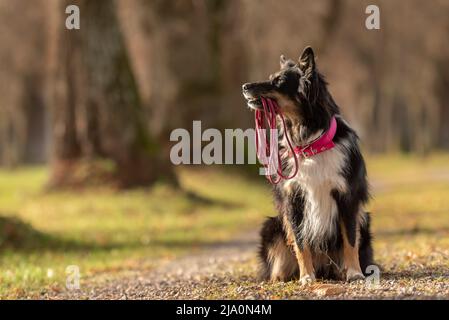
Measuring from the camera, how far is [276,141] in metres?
7.72

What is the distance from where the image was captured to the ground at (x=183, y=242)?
7754 millimetres

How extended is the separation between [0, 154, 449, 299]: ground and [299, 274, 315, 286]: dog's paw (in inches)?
5.4

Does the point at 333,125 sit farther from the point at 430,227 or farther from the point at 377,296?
the point at 430,227

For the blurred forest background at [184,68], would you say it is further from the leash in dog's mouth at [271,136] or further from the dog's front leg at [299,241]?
the dog's front leg at [299,241]

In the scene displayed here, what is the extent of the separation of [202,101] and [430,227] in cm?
1126

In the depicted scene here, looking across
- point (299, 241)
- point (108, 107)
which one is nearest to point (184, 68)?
point (108, 107)

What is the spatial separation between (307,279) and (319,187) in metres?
0.92

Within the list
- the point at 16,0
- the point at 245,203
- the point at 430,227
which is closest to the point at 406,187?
the point at 245,203

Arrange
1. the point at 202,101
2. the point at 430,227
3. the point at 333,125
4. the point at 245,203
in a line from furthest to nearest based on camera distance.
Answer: the point at 202,101 → the point at 245,203 → the point at 430,227 → the point at 333,125

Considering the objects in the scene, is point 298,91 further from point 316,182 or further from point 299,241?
point 299,241

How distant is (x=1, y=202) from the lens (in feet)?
72.9

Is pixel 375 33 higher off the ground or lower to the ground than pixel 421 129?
higher

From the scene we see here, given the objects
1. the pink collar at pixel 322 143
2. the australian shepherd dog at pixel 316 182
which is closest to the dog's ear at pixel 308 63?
the australian shepherd dog at pixel 316 182

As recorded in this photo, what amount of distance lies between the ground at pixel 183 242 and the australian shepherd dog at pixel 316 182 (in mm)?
396
